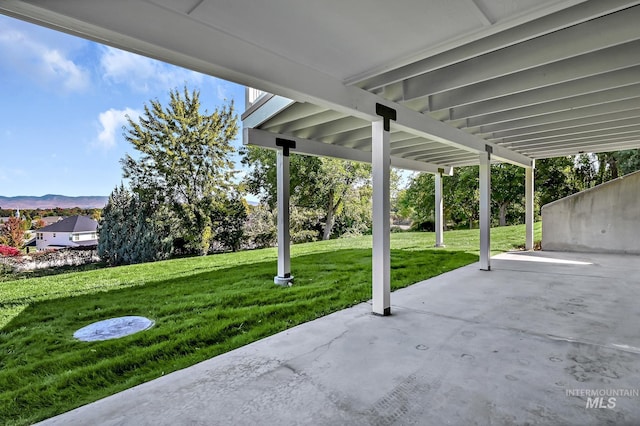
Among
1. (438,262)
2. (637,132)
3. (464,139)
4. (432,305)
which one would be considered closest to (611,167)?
(637,132)

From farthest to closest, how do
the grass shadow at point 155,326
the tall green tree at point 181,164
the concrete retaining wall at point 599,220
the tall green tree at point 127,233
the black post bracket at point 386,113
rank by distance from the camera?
the tall green tree at point 181,164 < the tall green tree at point 127,233 < the concrete retaining wall at point 599,220 < the black post bracket at point 386,113 < the grass shadow at point 155,326

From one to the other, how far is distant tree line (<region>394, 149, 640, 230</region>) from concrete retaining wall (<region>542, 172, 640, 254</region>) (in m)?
6.58

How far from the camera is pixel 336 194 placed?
16125 mm

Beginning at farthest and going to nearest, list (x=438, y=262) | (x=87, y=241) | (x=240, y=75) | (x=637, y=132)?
1. (x=87, y=241)
2. (x=438, y=262)
3. (x=637, y=132)
4. (x=240, y=75)

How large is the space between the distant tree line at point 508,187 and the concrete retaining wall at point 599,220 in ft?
21.6

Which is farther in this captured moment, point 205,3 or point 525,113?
point 525,113

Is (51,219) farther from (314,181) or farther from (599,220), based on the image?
(599,220)

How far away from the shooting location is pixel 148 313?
4.40 metres

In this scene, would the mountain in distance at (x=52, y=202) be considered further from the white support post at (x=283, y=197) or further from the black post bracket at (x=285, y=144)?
the black post bracket at (x=285, y=144)

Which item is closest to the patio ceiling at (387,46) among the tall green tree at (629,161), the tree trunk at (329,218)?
the tree trunk at (329,218)

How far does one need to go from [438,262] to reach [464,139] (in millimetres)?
3271

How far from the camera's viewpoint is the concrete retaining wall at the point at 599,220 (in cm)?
825

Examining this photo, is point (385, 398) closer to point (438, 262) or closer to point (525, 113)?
point (525, 113)

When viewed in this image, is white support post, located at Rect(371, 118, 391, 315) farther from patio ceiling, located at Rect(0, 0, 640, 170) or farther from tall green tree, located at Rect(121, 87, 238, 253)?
tall green tree, located at Rect(121, 87, 238, 253)
